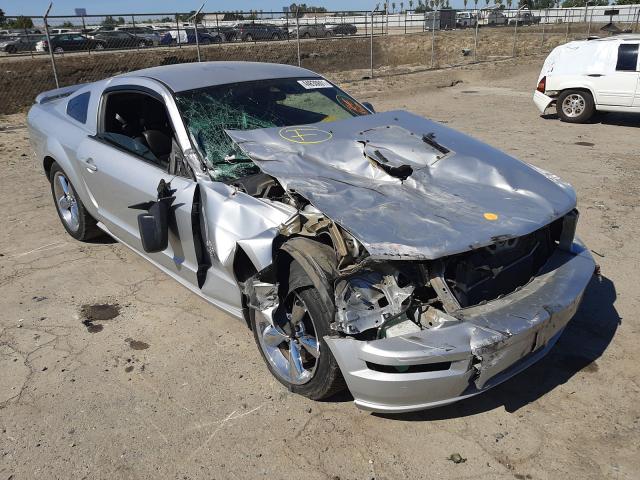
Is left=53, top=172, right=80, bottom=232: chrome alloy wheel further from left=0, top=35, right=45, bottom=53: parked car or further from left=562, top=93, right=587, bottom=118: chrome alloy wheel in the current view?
left=0, top=35, right=45, bottom=53: parked car

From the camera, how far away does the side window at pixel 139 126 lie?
396 centimetres

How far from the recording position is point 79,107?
16.0ft

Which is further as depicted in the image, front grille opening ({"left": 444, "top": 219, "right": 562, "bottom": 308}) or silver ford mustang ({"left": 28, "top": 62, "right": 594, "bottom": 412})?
front grille opening ({"left": 444, "top": 219, "right": 562, "bottom": 308})

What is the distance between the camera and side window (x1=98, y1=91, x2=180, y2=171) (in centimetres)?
396

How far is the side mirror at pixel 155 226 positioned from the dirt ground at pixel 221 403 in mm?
716

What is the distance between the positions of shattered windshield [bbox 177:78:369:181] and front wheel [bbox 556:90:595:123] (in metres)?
7.99

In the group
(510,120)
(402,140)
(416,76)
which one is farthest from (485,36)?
(402,140)

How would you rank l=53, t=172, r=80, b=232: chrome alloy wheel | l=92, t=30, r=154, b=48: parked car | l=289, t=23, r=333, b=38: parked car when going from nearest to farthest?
l=53, t=172, r=80, b=232: chrome alloy wheel, l=92, t=30, r=154, b=48: parked car, l=289, t=23, r=333, b=38: parked car

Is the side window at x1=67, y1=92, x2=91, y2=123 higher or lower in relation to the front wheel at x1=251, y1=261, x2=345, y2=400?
higher

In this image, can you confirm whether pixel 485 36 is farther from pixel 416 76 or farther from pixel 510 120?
pixel 510 120

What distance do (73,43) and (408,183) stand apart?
937 inches

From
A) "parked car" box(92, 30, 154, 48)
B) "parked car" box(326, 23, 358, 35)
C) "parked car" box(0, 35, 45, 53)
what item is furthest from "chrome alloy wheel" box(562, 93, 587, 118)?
"parked car" box(0, 35, 45, 53)

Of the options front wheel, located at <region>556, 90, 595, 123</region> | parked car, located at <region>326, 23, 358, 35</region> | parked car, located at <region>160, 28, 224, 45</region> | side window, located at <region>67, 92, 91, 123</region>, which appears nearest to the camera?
side window, located at <region>67, 92, 91, 123</region>

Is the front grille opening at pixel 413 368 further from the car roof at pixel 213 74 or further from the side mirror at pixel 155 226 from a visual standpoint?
the car roof at pixel 213 74
